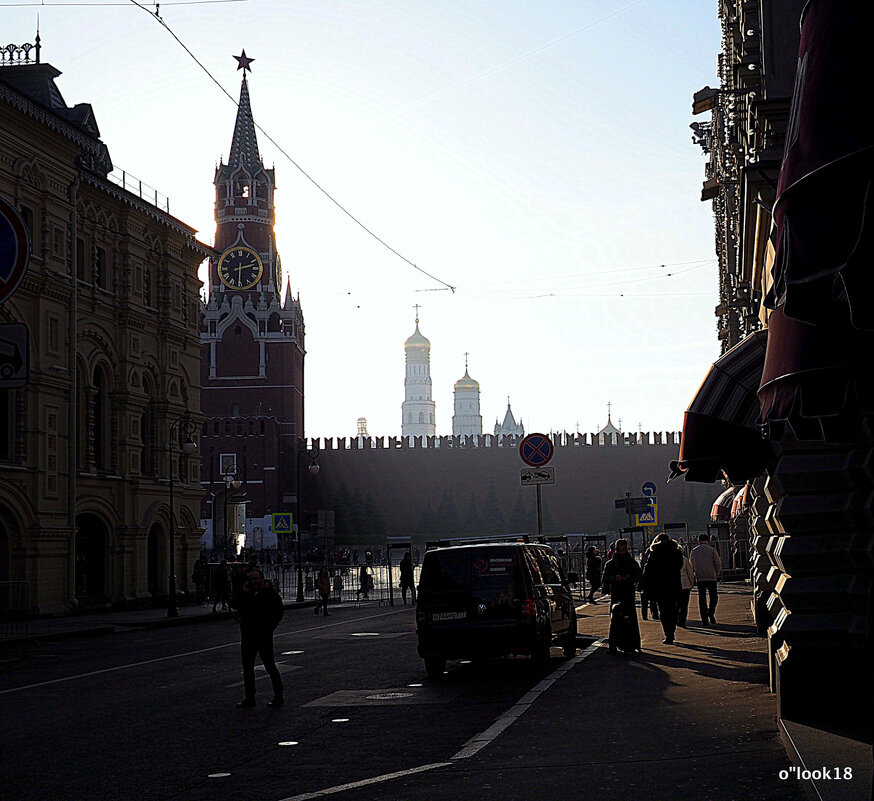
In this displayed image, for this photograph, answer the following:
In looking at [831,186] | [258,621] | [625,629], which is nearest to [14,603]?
[625,629]

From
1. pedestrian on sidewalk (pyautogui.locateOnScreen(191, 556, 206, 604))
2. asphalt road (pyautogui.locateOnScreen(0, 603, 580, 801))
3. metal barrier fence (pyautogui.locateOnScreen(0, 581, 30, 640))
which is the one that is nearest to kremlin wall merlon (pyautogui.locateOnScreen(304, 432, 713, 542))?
pedestrian on sidewalk (pyautogui.locateOnScreen(191, 556, 206, 604))

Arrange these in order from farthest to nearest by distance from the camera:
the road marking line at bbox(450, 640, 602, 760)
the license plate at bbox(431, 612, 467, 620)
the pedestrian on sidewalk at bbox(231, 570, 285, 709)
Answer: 1. the license plate at bbox(431, 612, 467, 620)
2. the pedestrian on sidewalk at bbox(231, 570, 285, 709)
3. the road marking line at bbox(450, 640, 602, 760)

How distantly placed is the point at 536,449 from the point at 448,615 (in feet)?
24.8

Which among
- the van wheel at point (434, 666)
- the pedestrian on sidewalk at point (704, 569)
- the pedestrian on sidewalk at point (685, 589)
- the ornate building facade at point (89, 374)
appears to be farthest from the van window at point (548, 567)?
the ornate building facade at point (89, 374)

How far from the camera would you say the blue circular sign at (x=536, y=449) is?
939 inches

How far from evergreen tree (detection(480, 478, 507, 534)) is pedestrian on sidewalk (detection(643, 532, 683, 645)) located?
93.5 m

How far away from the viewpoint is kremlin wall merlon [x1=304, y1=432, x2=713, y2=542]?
115 metres

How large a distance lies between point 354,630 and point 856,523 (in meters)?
19.3

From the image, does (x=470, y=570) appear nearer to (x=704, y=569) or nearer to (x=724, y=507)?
(x=704, y=569)

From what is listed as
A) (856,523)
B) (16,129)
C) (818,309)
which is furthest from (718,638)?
(16,129)

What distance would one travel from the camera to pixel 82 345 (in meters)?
39.1

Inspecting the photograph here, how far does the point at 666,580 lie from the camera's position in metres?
21.0

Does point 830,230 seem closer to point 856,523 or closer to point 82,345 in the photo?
point 856,523

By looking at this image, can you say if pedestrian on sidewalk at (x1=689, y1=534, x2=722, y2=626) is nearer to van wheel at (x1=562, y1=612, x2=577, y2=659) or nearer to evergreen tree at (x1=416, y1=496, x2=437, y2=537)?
van wheel at (x1=562, y1=612, x2=577, y2=659)
